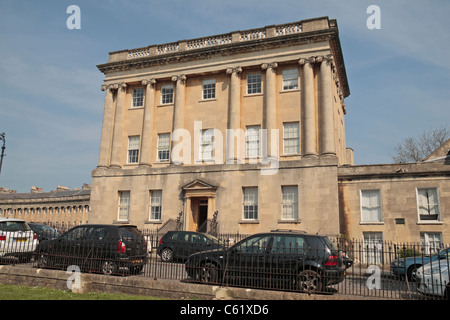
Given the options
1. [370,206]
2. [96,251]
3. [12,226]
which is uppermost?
[370,206]

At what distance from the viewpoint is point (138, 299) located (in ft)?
30.6

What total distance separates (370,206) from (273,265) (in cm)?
1482

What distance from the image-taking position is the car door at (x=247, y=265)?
9711 mm

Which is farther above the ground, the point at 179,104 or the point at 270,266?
the point at 179,104

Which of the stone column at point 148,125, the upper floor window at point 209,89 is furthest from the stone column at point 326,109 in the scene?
the stone column at point 148,125

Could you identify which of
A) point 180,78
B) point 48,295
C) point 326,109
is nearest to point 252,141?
point 326,109

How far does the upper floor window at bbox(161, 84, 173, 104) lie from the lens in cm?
2938

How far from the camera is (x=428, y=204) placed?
21.6 metres

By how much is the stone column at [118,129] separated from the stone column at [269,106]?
1169 centimetres

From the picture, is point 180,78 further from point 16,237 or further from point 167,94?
point 16,237

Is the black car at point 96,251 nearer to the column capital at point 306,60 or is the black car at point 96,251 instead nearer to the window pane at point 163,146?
the window pane at point 163,146

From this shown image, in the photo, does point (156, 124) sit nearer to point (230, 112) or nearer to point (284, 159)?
point (230, 112)
